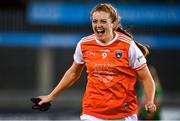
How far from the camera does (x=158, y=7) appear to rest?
18.2 metres

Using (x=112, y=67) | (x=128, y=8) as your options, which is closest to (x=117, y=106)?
(x=112, y=67)

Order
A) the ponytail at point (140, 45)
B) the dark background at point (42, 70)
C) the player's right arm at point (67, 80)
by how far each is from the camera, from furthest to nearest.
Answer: the dark background at point (42, 70) → the player's right arm at point (67, 80) → the ponytail at point (140, 45)

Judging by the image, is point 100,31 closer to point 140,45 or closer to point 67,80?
point 140,45

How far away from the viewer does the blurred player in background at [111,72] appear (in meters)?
5.91

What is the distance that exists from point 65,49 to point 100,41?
556 inches

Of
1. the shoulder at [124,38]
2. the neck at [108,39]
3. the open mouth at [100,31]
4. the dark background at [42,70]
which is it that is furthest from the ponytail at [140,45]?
the dark background at [42,70]

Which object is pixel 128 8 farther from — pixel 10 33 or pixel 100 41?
pixel 100 41

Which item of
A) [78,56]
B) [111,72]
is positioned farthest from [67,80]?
[111,72]

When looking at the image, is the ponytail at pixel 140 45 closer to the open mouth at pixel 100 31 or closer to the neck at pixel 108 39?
the neck at pixel 108 39

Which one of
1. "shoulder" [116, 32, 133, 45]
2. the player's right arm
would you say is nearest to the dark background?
the player's right arm

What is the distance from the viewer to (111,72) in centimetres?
594

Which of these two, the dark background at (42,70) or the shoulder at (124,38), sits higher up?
the shoulder at (124,38)

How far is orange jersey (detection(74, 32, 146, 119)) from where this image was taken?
233 inches

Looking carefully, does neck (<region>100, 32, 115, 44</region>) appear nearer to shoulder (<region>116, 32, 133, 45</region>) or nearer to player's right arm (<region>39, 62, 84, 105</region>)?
shoulder (<region>116, 32, 133, 45</region>)
